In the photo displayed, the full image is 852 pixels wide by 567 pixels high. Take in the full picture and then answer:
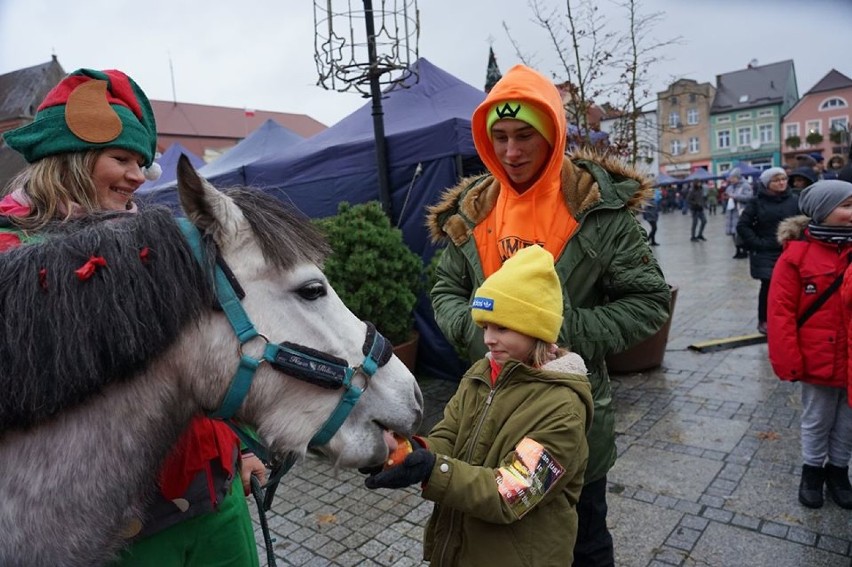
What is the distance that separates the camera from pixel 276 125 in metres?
11.1

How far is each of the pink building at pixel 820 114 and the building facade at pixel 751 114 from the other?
151cm

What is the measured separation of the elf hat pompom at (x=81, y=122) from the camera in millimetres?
1531

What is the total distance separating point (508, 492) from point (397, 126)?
5933mm

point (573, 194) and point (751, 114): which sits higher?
point (751, 114)

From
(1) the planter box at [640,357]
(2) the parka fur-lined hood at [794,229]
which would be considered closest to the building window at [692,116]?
(1) the planter box at [640,357]

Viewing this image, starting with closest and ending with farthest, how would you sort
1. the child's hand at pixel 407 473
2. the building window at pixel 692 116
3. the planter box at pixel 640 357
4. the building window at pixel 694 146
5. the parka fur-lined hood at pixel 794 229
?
1. the child's hand at pixel 407 473
2. the parka fur-lined hood at pixel 794 229
3. the planter box at pixel 640 357
4. the building window at pixel 692 116
5. the building window at pixel 694 146

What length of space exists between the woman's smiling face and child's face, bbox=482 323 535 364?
1205 millimetres

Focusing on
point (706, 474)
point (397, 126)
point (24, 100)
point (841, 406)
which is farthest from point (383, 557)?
point (24, 100)

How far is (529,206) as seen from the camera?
224 centimetres

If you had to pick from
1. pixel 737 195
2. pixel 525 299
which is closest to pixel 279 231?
pixel 525 299

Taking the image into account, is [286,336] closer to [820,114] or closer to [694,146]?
[820,114]

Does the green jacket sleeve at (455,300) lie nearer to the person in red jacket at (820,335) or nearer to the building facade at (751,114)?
the person in red jacket at (820,335)

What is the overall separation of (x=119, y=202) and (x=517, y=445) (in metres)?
1.42

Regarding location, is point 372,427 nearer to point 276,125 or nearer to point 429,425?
point 429,425
